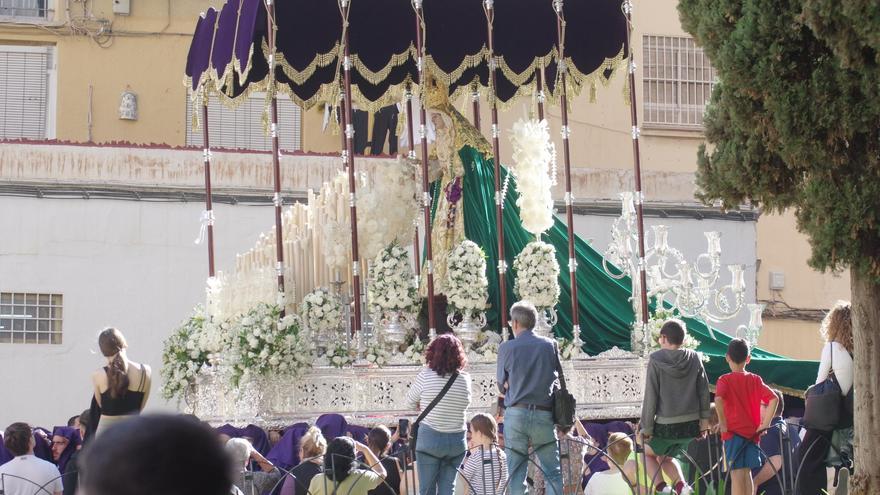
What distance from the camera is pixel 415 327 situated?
12.9m

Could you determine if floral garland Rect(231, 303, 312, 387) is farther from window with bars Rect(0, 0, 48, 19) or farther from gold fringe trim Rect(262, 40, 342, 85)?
window with bars Rect(0, 0, 48, 19)

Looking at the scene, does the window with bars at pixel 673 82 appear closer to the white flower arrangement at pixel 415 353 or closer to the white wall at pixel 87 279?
the white wall at pixel 87 279

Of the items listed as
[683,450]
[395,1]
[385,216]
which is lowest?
[683,450]

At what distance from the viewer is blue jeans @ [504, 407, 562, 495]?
30.0 ft

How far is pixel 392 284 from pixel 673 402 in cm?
383

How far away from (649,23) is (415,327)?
10765mm

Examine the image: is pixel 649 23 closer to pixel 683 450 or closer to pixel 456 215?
pixel 456 215

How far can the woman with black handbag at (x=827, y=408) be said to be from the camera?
923 centimetres

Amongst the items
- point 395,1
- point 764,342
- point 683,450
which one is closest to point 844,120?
point 683,450

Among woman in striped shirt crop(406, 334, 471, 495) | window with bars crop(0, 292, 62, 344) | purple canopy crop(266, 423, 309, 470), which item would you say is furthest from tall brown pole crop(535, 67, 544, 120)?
window with bars crop(0, 292, 62, 344)

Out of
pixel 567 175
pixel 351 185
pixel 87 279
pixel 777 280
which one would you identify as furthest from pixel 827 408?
pixel 777 280

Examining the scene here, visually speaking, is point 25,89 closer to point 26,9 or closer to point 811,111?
point 26,9

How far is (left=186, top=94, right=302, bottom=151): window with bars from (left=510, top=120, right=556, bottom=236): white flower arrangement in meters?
9.98

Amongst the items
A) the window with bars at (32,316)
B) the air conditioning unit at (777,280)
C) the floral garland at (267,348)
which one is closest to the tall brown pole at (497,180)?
the floral garland at (267,348)
